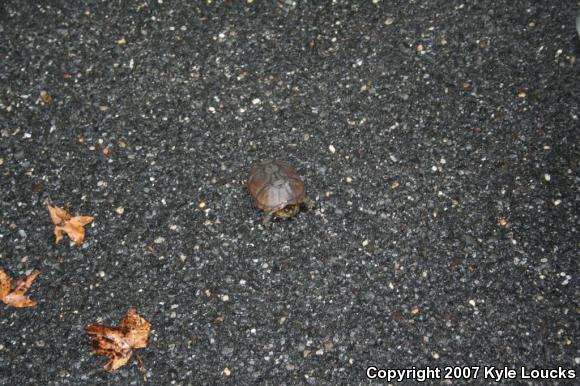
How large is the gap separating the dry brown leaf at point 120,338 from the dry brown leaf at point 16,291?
0.42m

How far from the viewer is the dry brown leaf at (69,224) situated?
10.7 ft

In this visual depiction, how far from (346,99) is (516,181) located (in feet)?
3.83

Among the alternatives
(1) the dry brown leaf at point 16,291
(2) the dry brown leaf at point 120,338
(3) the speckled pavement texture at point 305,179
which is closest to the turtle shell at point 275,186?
(3) the speckled pavement texture at point 305,179

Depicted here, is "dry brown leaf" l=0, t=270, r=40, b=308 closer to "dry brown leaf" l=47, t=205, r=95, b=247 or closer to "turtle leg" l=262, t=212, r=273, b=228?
"dry brown leaf" l=47, t=205, r=95, b=247

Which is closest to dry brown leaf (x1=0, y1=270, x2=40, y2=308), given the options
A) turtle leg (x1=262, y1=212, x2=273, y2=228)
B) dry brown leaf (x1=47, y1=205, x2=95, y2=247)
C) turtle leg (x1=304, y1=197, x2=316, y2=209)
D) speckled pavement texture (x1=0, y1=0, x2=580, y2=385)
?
speckled pavement texture (x1=0, y1=0, x2=580, y2=385)

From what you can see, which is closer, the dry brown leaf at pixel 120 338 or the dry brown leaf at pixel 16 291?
the dry brown leaf at pixel 120 338

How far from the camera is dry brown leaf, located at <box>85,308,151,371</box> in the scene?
289 centimetres

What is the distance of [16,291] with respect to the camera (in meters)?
3.10

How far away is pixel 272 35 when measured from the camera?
3961 millimetres

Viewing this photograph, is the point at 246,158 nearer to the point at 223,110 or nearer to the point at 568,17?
the point at 223,110

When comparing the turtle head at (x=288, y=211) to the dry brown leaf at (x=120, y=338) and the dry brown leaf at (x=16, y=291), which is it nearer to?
the dry brown leaf at (x=120, y=338)

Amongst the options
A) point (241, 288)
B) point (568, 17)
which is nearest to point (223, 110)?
point (241, 288)

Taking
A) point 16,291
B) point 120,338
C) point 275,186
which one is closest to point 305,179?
point 275,186

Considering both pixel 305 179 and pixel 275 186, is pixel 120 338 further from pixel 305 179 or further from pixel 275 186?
pixel 305 179
